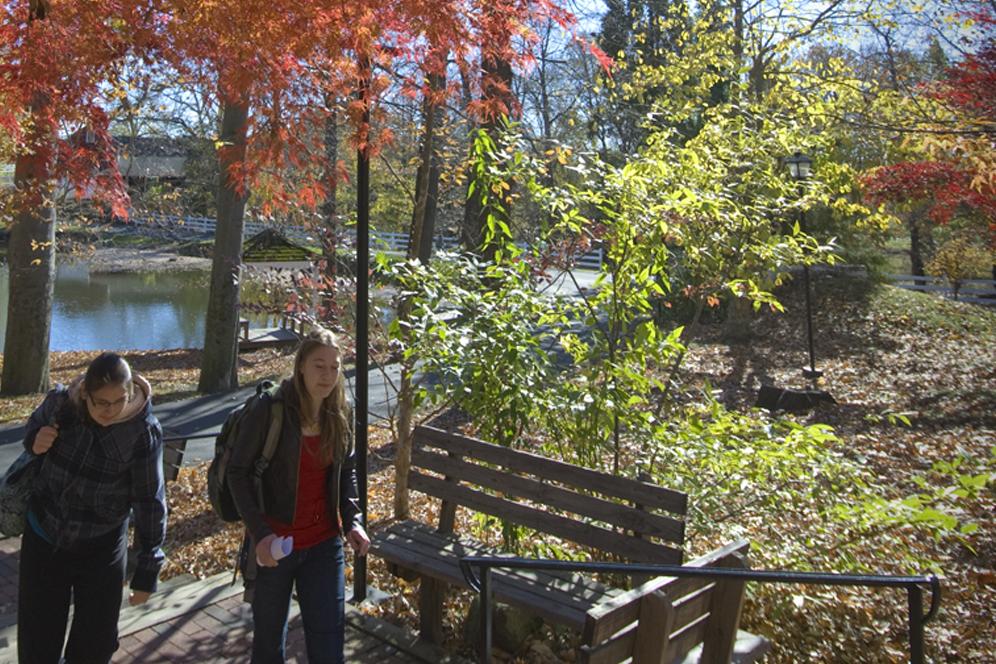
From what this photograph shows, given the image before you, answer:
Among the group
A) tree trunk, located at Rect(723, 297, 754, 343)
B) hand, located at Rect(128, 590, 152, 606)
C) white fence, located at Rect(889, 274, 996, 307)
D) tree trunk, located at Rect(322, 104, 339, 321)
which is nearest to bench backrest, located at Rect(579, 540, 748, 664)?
hand, located at Rect(128, 590, 152, 606)

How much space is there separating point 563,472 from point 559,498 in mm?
142

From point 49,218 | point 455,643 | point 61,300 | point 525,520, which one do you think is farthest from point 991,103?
point 61,300

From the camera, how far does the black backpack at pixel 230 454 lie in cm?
356

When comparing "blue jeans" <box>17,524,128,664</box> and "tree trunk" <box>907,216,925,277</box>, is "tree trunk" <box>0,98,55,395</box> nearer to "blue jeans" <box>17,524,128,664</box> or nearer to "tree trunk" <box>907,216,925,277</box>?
"blue jeans" <box>17,524,128,664</box>

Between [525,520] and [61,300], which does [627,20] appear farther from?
[525,520]

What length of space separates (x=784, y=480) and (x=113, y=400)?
3.77 metres

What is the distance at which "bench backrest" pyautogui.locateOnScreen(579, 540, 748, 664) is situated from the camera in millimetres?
3041

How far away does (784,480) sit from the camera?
17.5 feet

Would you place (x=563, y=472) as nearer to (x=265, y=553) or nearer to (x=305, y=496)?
(x=305, y=496)

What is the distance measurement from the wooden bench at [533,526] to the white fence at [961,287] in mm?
19081

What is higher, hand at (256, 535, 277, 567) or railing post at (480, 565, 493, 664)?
hand at (256, 535, 277, 567)

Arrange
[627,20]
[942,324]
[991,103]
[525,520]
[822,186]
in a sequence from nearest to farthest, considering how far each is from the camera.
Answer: [525,520] → [822,186] → [991,103] → [942,324] → [627,20]

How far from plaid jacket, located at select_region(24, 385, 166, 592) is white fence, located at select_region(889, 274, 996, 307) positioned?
21032 mm

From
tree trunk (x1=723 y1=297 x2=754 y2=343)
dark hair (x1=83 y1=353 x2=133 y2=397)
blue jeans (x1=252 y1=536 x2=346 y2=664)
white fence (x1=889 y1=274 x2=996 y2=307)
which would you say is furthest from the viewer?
white fence (x1=889 y1=274 x2=996 y2=307)
